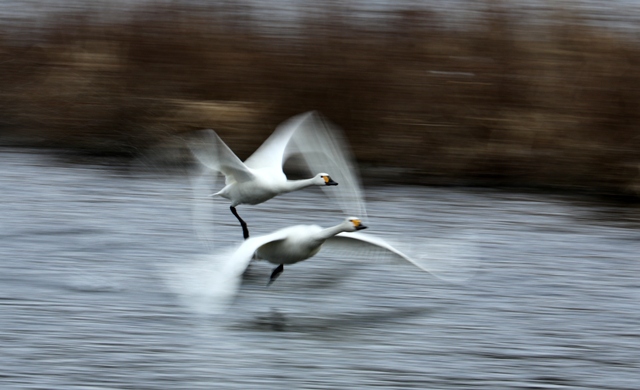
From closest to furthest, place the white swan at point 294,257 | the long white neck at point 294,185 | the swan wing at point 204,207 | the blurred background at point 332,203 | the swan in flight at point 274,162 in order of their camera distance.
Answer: the white swan at point 294,257, the blurred background at point 332,203, the swan in flight at point 274,162, the long white neck at point 294,185, the swan wing at point 204,207

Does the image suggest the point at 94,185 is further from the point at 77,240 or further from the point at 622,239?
the point at 622,239

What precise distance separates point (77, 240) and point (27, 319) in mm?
1644

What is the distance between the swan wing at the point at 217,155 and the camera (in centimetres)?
667

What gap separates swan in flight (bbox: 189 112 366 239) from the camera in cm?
683

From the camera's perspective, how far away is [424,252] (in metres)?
7.48

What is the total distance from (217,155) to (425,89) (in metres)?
3.81

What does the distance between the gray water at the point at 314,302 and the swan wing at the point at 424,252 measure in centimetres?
9

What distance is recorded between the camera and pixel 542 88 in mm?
10273

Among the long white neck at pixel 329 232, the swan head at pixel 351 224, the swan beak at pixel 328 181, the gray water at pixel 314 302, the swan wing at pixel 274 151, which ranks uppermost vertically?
the swan wing at pixel 274 151

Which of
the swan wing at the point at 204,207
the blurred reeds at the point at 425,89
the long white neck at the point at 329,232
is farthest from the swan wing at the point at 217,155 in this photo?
the blurred reeds at the point at 425,89

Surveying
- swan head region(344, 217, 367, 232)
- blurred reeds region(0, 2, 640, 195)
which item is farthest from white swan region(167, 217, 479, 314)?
blurred reeds region(0, 2, 640, 195)

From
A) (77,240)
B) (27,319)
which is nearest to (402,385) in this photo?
(27,319)

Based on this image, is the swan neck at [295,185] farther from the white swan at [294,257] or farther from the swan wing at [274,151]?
the white swan at [294,257]

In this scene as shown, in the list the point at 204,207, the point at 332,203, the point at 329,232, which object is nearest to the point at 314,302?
the point at 329,232
